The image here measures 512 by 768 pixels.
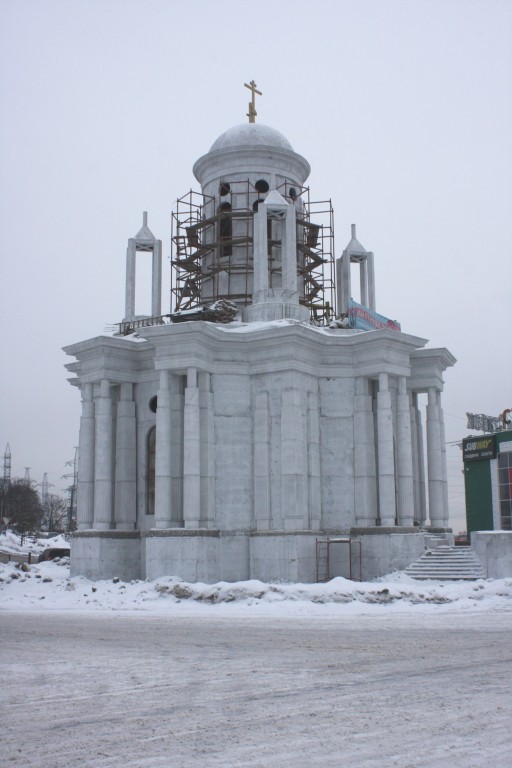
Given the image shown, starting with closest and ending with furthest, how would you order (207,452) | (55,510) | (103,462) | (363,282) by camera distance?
(207,452), (103,462), (363,282), (55,510)

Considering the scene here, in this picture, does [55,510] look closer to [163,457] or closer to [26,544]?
[26,544]

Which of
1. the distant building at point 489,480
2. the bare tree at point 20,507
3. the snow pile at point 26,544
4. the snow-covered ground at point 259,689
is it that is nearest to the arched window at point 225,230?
the snow-covered ground at point 259,689

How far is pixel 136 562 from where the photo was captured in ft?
116

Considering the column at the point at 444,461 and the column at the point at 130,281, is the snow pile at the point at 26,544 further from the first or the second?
the column at the point at 444,461

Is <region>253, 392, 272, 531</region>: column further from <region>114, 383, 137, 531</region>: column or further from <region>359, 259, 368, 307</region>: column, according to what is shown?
<region>359, 259, 368, 307</region>: column

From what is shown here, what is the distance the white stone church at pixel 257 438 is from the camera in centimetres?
3244

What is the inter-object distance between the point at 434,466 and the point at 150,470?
39.7 ft

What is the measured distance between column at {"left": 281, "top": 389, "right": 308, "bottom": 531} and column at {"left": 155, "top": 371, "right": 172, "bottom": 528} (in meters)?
4.30

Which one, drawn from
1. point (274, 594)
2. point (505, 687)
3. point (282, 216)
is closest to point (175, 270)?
point (282, 216)

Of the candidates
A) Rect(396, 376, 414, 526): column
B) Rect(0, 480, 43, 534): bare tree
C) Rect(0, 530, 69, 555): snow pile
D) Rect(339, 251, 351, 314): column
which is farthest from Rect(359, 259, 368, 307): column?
Rect(0, 480, 43, 534): bare tree

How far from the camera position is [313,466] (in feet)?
110

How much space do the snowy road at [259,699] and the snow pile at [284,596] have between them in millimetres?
7611

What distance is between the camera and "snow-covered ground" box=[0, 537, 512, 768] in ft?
26.6

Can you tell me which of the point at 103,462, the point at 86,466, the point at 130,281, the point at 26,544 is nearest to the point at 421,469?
the point at 103,462
